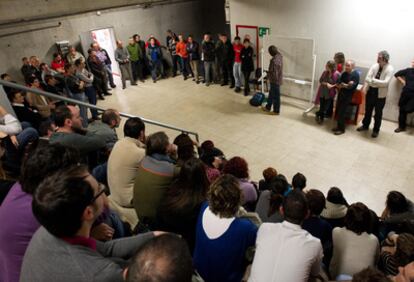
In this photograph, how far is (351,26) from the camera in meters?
6.03

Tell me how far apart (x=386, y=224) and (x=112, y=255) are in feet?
8.45

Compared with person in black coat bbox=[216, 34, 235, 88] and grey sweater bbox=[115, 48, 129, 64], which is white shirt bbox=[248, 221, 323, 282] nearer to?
person in black coat bbox=[216, 34, 235, 88]

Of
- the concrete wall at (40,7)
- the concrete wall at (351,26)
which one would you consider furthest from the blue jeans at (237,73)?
the concrete wall at (40,7)

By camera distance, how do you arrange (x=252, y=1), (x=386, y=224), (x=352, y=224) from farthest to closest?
1. (x=252, y=1)
2. (x=386, y=224)
3. (x=352, y=224)

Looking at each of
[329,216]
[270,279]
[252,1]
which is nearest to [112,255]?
[270,279]

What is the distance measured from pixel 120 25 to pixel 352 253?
976 cm

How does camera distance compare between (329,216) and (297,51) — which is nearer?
(329,216)

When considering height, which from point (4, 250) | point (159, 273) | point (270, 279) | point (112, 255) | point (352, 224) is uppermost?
point (159, 273)

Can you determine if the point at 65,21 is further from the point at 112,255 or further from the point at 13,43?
the point at 112,255

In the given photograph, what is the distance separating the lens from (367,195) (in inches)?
172

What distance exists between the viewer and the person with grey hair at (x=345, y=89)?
561 cm

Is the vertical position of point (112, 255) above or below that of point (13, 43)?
below

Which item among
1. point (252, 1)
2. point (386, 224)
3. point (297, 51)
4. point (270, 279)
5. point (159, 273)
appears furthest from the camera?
point (252, 1)

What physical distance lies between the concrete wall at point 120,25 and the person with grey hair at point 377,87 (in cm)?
779
